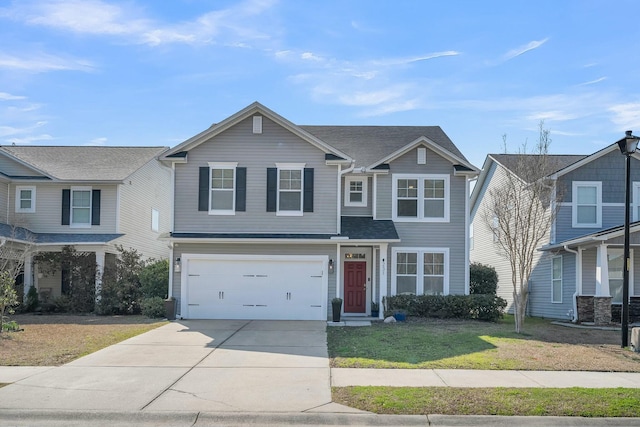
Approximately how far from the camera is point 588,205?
23844 millimetres

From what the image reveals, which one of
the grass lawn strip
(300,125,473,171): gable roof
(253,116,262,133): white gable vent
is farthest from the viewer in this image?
(300,125,473,171): gable roof

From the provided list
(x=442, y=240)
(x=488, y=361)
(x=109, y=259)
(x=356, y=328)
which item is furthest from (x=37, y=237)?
(x=488, y=361)

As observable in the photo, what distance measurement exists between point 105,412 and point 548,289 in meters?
20.5

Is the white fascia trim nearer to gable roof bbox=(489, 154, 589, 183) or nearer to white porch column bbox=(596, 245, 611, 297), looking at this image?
gable roof bbox=(489, 154, 589, 183)

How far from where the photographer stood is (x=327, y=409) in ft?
30.5

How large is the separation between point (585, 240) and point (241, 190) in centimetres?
1165

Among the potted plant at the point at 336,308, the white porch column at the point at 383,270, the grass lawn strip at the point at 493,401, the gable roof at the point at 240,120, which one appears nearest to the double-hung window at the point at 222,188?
the gable roof at the point at 240,120

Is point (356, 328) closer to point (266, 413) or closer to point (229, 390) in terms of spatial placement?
point (229, 390)

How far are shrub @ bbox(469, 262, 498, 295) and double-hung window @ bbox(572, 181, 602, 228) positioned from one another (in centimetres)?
432

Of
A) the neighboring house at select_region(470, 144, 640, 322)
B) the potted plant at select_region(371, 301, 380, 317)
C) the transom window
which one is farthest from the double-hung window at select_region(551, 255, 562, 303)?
the transom window

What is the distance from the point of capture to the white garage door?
70.7 feet

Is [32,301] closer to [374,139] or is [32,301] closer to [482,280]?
[374,139]

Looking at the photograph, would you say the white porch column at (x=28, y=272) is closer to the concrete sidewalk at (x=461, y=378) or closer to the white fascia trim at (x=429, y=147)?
the concrete sidewalk at (x=461, y=378)

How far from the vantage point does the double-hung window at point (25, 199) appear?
88.5 feet
